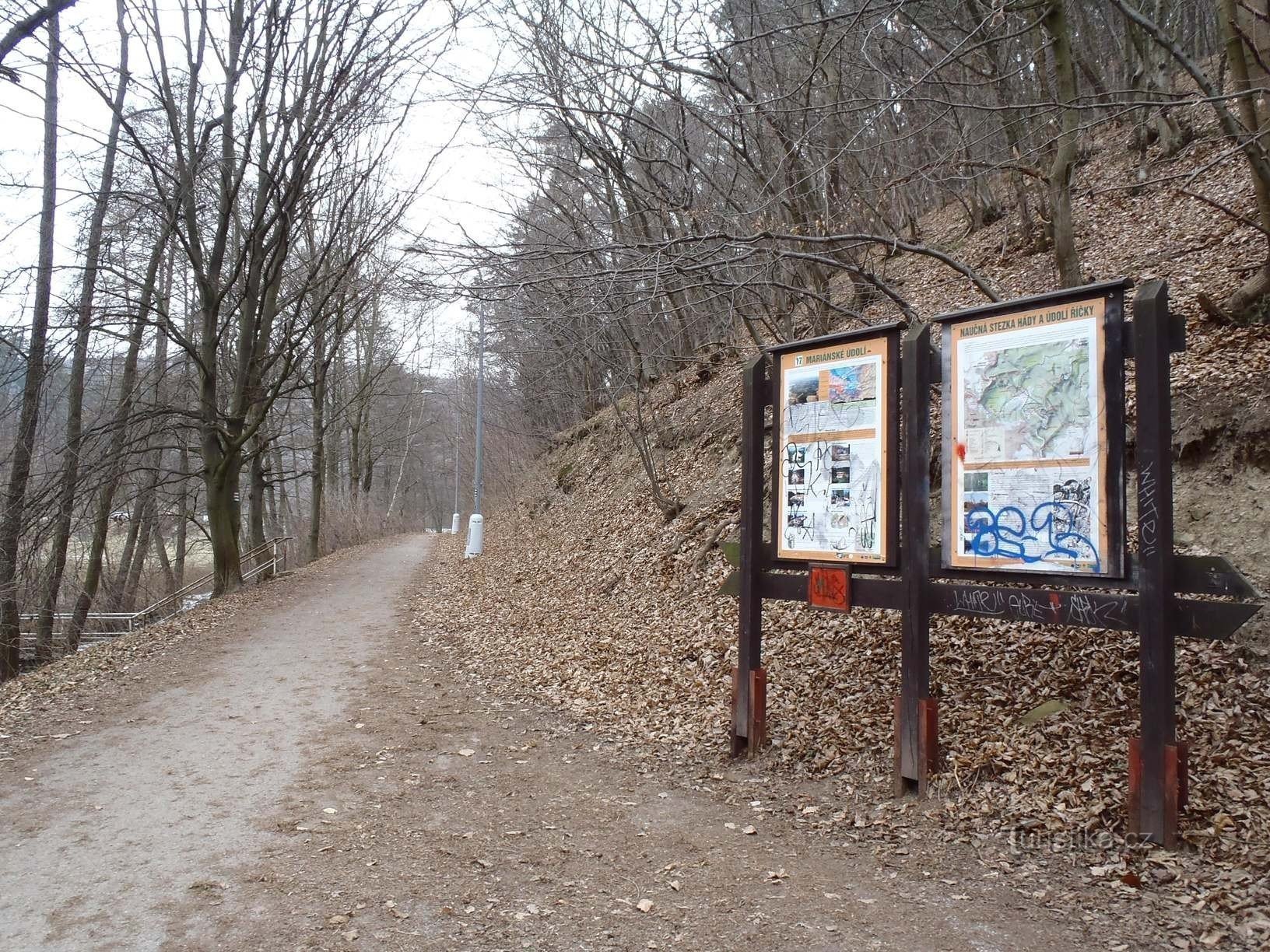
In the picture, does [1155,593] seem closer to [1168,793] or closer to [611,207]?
[1168,793]

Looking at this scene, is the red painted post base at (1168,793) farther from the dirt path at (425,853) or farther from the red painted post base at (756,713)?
the red painted post base at (756,713)

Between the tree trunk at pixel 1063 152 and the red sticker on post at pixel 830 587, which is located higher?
the tree trunk at pixel 1063 152

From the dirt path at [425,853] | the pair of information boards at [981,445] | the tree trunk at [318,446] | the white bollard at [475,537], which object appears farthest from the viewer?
the tree trunk at [318,446]

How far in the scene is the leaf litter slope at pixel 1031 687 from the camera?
13.3 ft

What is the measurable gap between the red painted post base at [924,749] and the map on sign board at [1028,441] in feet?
2.81

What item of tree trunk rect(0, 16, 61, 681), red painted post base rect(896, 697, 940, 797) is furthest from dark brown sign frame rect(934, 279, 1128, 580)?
tree trunk rect(0, 16, 61, 681)

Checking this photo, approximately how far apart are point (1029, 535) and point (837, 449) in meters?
1.35

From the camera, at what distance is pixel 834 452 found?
219 inches

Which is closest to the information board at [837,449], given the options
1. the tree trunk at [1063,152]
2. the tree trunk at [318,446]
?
the tree trunk at [1063,152]

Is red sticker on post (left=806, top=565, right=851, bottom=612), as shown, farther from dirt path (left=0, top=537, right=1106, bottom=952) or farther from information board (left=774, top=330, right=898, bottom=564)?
dirt path (left=0, top=537, right=1106, bottom=952)

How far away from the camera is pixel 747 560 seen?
5.99m

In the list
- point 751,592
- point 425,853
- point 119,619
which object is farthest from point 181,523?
point 425,853

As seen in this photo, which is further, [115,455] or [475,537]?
[475,537]

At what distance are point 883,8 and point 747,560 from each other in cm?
366
